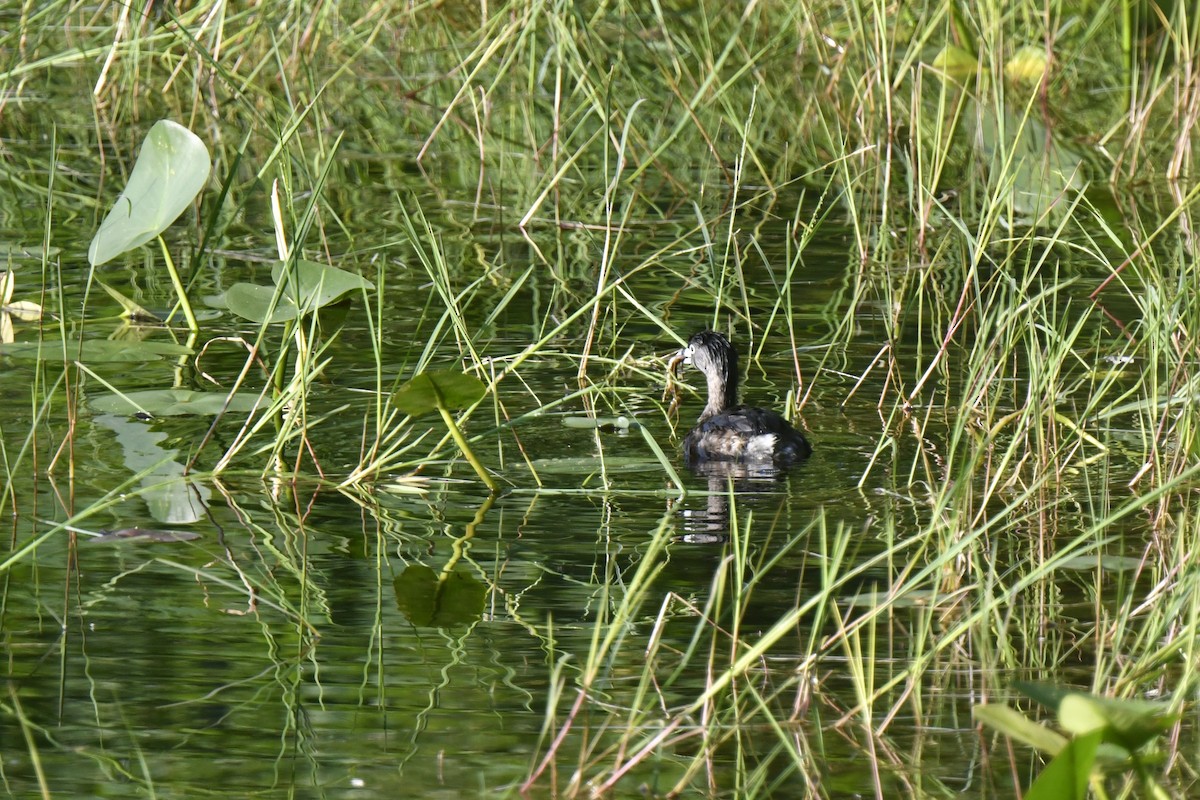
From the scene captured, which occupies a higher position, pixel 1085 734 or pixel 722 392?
pixel 1085 734

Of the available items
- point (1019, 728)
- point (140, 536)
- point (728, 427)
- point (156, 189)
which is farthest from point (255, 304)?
point (1019, 728)

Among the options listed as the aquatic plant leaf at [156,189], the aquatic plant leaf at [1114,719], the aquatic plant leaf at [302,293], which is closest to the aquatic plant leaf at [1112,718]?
the aquatic plant leaf at [1114,719]

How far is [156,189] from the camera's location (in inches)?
231

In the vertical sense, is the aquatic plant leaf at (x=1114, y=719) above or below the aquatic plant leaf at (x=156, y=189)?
below

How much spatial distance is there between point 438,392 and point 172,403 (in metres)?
1.19

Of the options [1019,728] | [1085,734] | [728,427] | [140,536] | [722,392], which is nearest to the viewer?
[1085,734]

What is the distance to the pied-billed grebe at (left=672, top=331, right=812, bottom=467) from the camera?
18.5 feet

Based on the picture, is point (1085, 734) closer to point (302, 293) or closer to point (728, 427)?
point (728, 427)

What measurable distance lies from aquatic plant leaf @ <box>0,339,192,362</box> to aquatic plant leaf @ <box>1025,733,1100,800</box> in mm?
4340

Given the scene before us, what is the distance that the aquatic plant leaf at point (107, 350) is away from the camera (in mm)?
6371

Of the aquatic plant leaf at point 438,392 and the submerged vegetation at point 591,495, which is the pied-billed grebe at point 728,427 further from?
the aquatic plant leaf at point 438,392

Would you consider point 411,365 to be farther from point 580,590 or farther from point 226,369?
point 580,590

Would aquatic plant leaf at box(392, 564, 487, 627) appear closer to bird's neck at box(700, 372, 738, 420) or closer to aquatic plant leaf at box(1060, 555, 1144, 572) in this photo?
aquatic plant leaf at box(1060, 555, 1144, 572)

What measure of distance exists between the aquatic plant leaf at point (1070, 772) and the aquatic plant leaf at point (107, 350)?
434 cm
